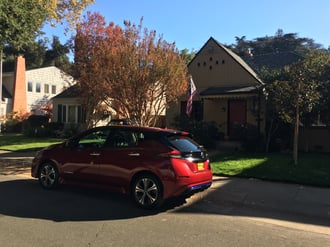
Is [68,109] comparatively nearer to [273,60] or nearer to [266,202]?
[273,60]

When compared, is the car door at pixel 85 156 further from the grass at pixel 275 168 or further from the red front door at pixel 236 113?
the red front door at pixel 236 113

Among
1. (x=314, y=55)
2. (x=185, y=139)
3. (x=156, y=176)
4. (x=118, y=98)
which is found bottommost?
(x=156, y=176)

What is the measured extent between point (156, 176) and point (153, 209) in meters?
0.63

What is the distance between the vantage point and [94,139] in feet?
26.8

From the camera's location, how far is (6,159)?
45.7 ft

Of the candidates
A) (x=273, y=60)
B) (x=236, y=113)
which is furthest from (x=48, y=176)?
(x=273, y=60)

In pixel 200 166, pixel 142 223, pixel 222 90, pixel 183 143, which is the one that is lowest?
pixel 142 223

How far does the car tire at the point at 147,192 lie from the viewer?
6.91 metres

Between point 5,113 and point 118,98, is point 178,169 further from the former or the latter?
→ point 5,113

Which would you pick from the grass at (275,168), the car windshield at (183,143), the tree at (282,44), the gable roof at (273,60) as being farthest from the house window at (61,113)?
the tree at (282,44)

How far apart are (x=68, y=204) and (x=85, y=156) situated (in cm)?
121

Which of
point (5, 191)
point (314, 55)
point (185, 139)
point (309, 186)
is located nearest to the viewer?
point (185, 139)

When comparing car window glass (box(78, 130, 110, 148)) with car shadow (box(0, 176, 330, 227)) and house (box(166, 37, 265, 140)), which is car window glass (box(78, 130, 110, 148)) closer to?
car shadow (box(0, 176, 330, 227))

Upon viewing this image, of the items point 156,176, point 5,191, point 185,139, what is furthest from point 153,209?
Result: point 5,191
